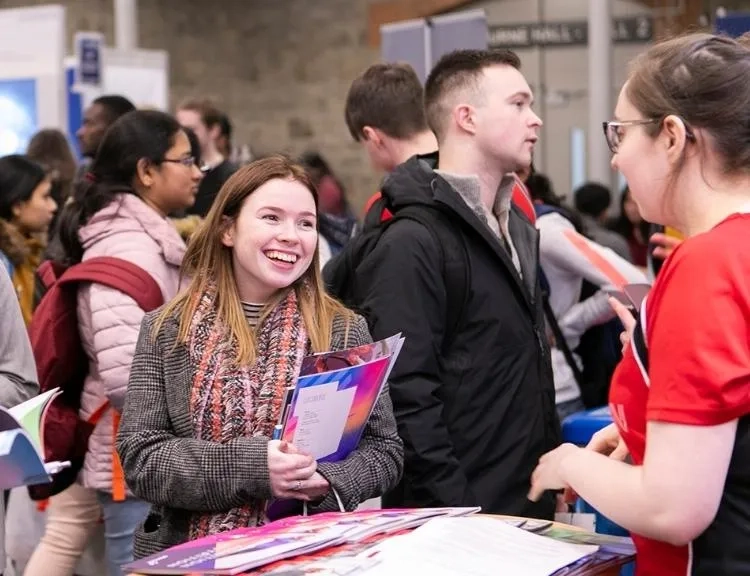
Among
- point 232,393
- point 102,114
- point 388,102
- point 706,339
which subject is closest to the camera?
point 706,339

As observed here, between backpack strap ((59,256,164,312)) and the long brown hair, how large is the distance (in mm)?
713

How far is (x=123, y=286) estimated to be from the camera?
3.32 m

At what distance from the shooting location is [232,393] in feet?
7.88

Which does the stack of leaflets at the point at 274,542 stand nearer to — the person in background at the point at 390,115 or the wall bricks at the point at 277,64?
the person in background at the point at 390,115

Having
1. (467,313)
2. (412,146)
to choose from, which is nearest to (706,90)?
(467,313)

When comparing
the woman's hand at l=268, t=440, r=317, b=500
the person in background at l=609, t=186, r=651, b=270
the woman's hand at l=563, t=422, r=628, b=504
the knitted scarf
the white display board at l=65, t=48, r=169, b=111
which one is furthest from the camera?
the white display board at l=65, t=48, r=169, b=111

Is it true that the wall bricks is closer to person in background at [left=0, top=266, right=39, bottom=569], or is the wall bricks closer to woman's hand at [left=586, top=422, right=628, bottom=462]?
person in background at [left=0, top=266, right=39, bottom=569]

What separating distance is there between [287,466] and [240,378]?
0.79 feet

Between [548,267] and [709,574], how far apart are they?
2.31m

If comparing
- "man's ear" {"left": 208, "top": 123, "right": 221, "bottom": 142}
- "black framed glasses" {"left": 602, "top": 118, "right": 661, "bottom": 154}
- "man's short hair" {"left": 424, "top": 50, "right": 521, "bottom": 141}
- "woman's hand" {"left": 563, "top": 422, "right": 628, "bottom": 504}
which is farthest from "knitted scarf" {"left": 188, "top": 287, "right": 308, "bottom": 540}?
"man's ear" {"left": 208, "top": 123, "right": 221, "bottom": 142}

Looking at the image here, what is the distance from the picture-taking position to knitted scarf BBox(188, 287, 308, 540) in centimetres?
239

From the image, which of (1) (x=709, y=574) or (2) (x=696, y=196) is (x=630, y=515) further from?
(2) (x=696, y=196)

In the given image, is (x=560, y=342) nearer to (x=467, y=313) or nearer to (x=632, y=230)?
(x=467, y=313)

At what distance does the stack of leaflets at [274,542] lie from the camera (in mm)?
1644
